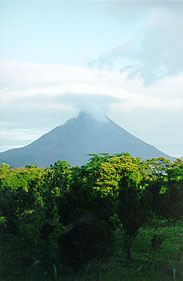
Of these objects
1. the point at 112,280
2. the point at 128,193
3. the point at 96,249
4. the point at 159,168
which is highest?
the point at 159,168

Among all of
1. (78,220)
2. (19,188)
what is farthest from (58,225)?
(19,188)

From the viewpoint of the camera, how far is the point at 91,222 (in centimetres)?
1003

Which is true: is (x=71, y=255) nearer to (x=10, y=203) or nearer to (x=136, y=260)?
(x=136, y=260)

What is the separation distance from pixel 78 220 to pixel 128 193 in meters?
4.01

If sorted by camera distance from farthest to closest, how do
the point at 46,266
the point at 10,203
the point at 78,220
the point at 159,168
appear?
the point at 159,168, the point at 10,203, the point at 46,266, the point at 78,220

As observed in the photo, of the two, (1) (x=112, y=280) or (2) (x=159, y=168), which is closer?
(1) (x=112, y=280)

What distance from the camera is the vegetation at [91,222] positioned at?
1016cm

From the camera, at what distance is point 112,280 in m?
12.7

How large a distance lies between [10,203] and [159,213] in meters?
11.5

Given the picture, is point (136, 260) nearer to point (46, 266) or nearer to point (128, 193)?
point (128, 193)

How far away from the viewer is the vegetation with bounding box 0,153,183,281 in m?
10.2

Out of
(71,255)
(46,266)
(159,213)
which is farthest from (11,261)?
(159,213)

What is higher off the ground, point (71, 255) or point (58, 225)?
point (58, 225)

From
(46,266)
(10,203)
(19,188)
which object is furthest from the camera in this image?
(19,188)
